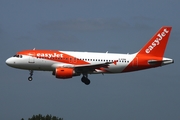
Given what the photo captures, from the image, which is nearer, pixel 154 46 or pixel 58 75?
pixel 58 75

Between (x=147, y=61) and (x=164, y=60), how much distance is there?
2490mm

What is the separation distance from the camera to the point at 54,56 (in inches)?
3511

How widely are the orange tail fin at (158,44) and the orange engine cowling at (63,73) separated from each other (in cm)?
1201

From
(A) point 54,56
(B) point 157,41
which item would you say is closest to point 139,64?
(B) point 157,41

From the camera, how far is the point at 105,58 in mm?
91438

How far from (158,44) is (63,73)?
55.5 ft

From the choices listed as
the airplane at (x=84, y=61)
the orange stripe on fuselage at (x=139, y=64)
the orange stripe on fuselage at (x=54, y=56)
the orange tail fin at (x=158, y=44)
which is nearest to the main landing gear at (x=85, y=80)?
the airplane at (x=84, y=61)

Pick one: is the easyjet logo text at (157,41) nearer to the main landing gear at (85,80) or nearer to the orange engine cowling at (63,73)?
the main landing gear at (85,80)

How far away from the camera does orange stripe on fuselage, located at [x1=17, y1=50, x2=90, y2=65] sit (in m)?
88.8

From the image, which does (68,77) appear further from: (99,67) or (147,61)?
(147,61)

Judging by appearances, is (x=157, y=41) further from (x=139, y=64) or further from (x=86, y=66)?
(x=86, y=66)

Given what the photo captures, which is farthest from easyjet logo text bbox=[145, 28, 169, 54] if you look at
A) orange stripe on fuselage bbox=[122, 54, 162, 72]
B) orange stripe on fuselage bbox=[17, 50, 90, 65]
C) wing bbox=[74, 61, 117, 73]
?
orange stripe on fuselage bbox=[17, 50, 90, 65]

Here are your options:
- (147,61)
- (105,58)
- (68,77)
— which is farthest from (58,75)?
(147,61)

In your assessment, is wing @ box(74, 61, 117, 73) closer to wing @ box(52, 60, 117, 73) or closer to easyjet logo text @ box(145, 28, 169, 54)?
wing @ box(52, 60, 117, 73)
